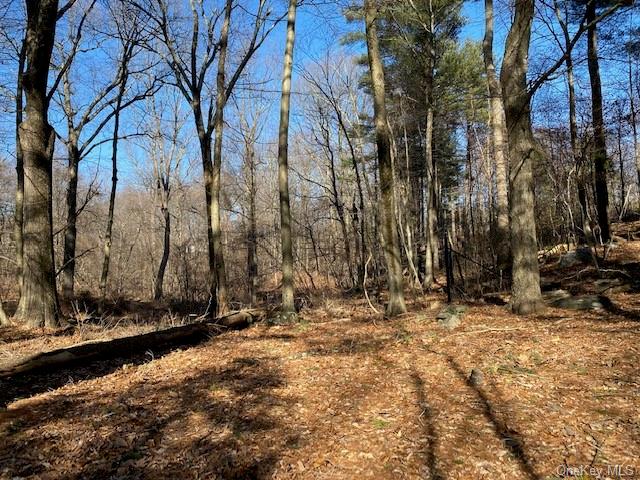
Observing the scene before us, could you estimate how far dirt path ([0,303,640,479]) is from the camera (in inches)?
124

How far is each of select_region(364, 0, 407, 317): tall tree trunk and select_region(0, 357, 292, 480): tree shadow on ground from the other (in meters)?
3.74

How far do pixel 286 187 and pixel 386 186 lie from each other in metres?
2.04

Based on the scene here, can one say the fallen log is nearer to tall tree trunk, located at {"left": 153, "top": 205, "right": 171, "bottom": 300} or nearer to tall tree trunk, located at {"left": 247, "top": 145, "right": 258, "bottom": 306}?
tall tree trunk, located at {"left": 247, "top": 145, "right": 258, "bottom": 306}

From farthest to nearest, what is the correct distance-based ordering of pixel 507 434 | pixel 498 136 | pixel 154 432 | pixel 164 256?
pixel 164 256 → pixel 498 136 → pixel 154 432 → pixel 507 434

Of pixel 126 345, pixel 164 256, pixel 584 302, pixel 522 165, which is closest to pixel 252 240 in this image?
pixel 164 256

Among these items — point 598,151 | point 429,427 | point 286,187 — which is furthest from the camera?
point 598,151

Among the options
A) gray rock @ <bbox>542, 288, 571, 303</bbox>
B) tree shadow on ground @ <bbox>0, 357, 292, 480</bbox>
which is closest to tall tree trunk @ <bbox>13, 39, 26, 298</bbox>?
tree shadow on ground @ <bbox>0, 357, 292, 480</bbox>

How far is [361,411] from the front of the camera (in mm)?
4031

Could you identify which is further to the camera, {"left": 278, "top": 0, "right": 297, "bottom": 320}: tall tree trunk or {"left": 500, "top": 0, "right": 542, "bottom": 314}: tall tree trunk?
{"left": 278, "top": 0, "right": 297, "bottom": 320}: tall tree trunk

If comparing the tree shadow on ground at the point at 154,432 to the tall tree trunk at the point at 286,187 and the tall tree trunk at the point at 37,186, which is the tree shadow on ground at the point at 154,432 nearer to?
the tall tree trunk at the point at 286,187

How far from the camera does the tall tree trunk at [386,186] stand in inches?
313

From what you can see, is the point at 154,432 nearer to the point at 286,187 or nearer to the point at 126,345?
the point at 126,345

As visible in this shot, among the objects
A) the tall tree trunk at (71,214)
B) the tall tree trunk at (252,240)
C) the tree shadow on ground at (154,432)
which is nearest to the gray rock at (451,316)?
the tree shadow on ground at (154,432)

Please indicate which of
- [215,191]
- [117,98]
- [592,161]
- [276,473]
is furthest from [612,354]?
[117,98]
